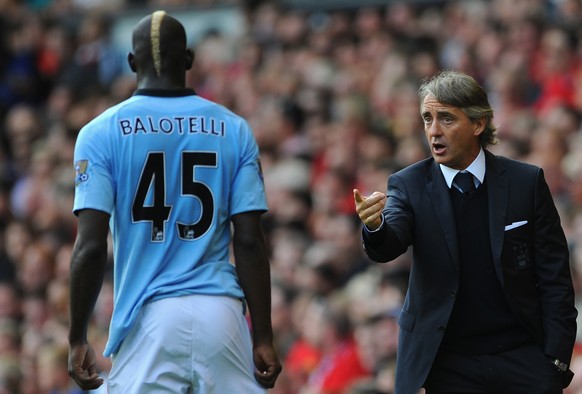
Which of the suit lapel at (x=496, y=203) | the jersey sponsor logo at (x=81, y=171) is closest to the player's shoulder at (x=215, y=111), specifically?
the jersey sponsor logo at (x=81, y=171)

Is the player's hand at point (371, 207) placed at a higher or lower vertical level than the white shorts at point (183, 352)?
higher

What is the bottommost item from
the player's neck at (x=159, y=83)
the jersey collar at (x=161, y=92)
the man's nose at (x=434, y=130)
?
the man's nose at (x=434, y=130)

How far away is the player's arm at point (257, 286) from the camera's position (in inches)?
229

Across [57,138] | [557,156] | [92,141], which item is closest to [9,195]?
[57,138]

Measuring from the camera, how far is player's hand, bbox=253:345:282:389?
5844mm

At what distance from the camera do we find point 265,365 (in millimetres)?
5863

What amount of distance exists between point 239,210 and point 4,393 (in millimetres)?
5186

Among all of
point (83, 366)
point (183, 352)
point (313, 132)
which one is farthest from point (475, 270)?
point (313, 132)

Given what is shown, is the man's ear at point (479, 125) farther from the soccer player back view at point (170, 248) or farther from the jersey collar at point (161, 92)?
the jersey collar at point (161, 92)

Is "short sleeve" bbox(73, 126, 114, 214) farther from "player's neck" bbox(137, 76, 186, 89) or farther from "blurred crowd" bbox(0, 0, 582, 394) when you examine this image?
"blurred crowd" bbox(0, 0, 582, 394)

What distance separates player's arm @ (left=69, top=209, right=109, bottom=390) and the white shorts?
17cm

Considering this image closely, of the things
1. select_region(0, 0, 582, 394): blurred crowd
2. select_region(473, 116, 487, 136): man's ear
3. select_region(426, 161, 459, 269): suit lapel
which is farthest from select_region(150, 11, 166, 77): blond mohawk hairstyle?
select_region(0, 0, 582, 394): blurred crowd

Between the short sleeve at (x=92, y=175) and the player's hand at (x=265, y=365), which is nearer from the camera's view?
the short sleeve at (x=92, y=175)

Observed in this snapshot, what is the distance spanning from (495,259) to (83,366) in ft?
6.09
